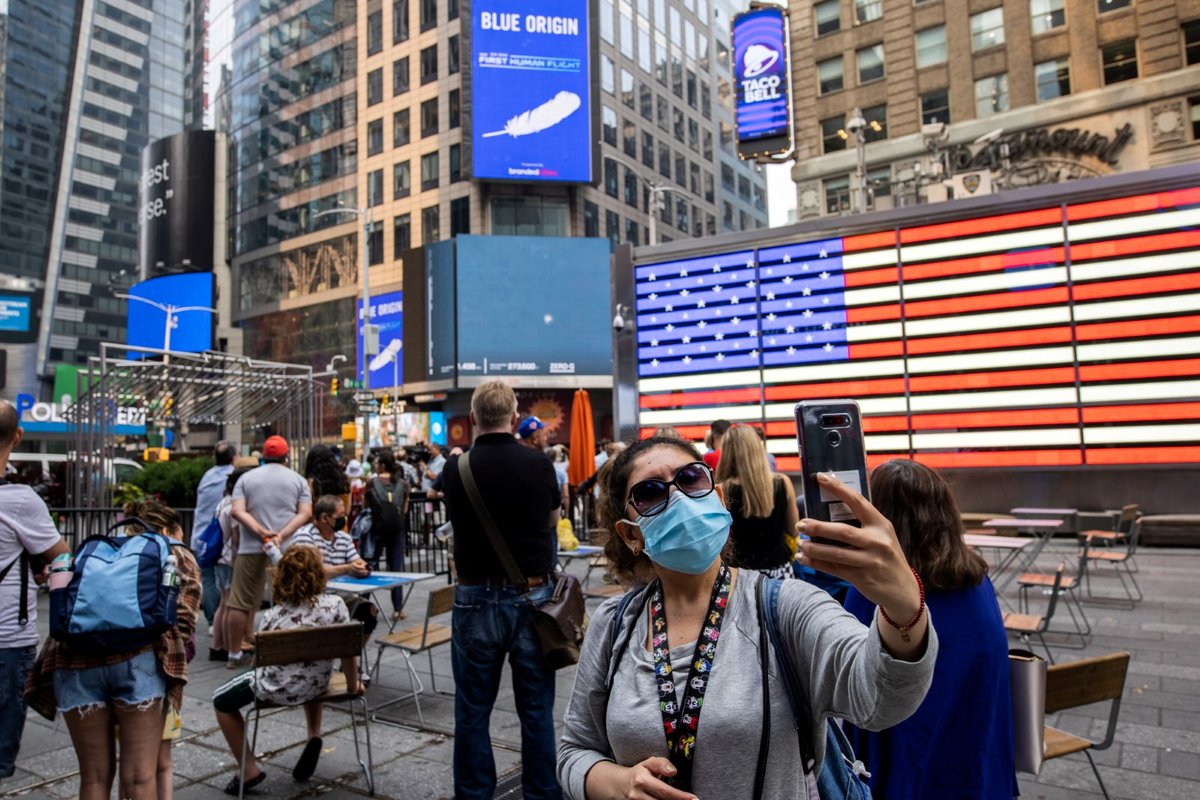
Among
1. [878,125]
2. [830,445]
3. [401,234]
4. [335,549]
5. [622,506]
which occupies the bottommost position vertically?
[335,549]

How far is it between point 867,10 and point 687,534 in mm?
40020

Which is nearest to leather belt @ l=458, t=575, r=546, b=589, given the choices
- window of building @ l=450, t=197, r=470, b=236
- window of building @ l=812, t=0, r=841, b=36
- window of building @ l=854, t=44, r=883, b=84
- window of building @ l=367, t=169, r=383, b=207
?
window of building @ l=854, t=44, r=883, b=84

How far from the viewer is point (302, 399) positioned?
17.7 meters

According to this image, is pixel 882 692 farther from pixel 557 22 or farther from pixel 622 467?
pixel 557 22

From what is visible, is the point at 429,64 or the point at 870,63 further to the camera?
the point at 429,64

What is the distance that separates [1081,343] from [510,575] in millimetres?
12958

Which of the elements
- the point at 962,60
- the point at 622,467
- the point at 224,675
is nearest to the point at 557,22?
the point at 962,60

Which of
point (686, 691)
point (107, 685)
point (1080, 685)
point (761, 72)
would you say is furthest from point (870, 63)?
point (686, 691)

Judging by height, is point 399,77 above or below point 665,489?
above

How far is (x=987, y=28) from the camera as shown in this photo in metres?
32.4

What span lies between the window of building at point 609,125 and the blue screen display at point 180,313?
108 ft

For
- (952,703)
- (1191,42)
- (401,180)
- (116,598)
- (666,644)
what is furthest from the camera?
(401,180)

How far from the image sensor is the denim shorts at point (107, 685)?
11.7ft

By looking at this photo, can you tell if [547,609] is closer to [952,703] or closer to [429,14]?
[952,703]
